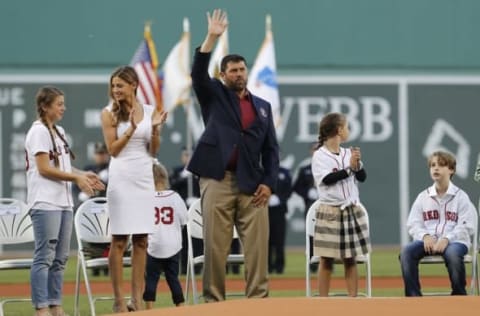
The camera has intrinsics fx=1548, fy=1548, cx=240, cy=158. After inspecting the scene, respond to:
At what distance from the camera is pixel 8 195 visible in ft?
98.9

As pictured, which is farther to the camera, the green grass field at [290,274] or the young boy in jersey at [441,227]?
the green grass field at [290,274]

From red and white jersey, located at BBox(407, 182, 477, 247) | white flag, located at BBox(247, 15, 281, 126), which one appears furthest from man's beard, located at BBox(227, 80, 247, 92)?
white flag, located at BBox(247, 15, 281, 126)

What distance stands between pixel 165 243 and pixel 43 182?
167cm

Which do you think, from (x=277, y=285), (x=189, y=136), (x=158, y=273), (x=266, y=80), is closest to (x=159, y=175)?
(x=158, y=273)

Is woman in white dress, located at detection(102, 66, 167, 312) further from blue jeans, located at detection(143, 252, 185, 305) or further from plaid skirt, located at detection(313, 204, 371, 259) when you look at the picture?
plaid skirt, located at detection(313, 204, 371, 259)

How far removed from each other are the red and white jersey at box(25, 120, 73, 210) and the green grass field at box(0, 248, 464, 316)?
8.01 ft

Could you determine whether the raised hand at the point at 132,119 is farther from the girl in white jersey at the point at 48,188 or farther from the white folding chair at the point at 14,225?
the white folding chair at the point at 14,225

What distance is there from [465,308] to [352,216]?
4.30m

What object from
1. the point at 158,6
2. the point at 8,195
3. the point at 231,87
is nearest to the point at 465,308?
the point at 231,87

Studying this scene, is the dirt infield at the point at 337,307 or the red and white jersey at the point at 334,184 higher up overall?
the red and white jersey at the point at 334,184

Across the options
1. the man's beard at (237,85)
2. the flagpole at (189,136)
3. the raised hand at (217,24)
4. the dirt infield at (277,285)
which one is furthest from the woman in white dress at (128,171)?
the flagpole at (189,136)

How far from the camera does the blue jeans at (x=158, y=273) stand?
14094 millimetres

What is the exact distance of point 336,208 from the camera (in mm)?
14406

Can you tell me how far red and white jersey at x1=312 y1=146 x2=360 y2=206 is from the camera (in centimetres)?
1434
